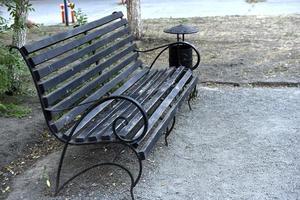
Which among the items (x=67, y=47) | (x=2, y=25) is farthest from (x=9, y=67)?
(x=67, y=47)

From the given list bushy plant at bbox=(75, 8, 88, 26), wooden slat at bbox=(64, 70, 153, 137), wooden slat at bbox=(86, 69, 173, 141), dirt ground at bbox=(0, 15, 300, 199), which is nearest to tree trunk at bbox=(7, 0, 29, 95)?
dirt ground at bbox=(0, 15, 300, 199)

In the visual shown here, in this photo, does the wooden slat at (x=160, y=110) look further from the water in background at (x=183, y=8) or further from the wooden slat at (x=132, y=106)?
the water in background at (x=183, y=8)

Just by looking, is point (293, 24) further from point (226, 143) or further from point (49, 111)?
point (49, 111)

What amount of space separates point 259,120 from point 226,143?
72 cm

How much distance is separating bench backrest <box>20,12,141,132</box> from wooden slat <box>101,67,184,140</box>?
481 mm

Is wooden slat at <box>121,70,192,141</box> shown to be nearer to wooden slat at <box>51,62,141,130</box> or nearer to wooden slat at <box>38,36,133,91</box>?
wooden slat at <box>51,62,141,130</box>

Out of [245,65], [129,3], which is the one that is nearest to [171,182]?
[245,65]

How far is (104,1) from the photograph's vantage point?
19.6 metres

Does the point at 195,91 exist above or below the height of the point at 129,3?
below

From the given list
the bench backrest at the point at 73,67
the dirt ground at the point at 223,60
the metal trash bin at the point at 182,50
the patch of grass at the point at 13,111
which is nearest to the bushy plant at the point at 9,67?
the patch of grass at the point at 13,111

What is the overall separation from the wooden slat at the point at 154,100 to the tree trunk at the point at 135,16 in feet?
13.4

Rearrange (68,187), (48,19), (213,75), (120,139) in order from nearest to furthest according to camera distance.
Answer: (120,139)
(68,187)
(213,75)
(48,19)

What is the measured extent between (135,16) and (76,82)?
538cm

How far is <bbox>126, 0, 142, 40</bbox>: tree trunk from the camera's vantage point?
359 inches
